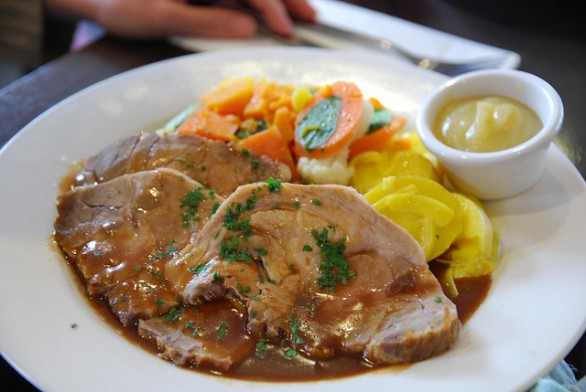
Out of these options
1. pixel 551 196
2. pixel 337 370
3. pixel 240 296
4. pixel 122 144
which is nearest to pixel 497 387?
pixel 337 370

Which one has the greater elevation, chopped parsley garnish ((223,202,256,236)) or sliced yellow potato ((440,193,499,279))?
chopped parsley garnish ((223,202,256,236))

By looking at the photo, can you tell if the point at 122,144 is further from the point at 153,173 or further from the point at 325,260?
the point at 325,260

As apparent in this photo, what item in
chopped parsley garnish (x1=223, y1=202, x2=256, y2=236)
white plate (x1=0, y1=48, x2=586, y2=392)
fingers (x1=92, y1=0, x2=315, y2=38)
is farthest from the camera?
fingers (x1=92, y1=0, x2=315, y2=38)

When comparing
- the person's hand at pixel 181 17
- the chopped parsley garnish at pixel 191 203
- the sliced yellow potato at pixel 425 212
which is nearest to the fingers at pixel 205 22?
the person's hand at pixel 181 17

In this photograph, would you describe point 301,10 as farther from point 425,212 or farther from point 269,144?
point 425,212

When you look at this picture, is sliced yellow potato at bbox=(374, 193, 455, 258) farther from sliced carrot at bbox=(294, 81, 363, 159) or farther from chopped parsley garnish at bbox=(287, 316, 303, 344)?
chopped parsley garnish at bbox=(287, 316, 303, 344)

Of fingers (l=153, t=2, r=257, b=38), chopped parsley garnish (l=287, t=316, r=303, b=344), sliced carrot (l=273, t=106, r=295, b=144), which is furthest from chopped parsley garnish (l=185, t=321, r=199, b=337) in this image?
fingers (l=153, t=2, r=257, b=38)
